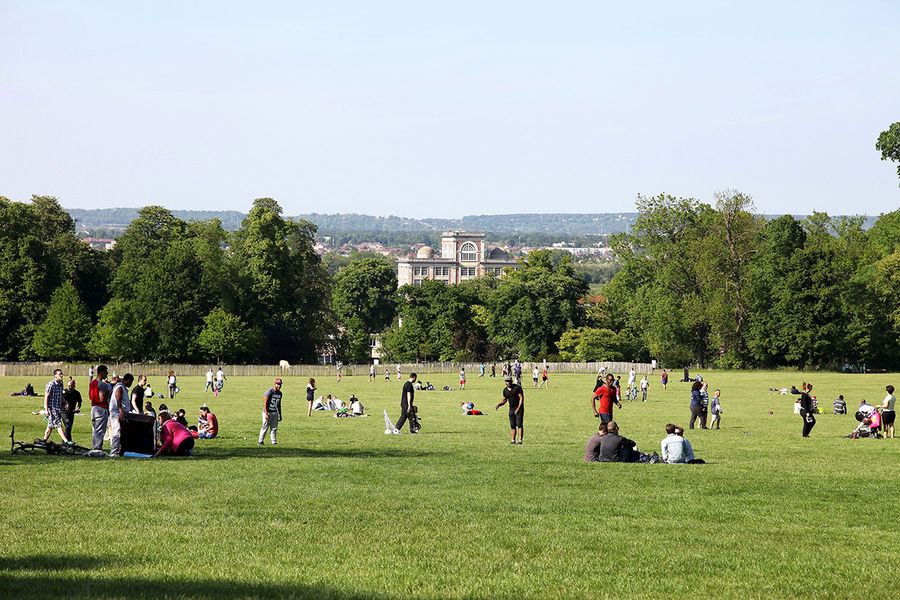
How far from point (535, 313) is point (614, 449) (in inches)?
3362

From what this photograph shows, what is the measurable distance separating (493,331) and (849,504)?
306 ft

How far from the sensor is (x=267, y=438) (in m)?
27.3

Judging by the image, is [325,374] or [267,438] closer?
[267,438]

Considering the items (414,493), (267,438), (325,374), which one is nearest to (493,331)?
(325,374)

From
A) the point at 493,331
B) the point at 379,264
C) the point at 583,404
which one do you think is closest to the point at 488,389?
the point at 583,404

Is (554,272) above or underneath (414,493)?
above

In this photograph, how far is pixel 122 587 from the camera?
953 cm

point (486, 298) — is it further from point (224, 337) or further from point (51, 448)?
point (51, 448)

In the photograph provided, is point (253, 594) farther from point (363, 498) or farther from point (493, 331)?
point (493, 331)

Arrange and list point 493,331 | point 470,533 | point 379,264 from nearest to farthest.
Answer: point 470,533 → point 493,331 → point 379,264

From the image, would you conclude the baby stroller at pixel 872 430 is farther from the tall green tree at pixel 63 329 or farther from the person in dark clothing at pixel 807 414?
the tall green tree at pixel 63 329

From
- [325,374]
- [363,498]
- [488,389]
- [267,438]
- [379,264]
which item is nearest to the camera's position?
[363,498]

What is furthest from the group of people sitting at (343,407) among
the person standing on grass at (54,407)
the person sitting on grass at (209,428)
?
the person standing on grass at (54,407)

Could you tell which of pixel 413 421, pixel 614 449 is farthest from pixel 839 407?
pixel 614 449
